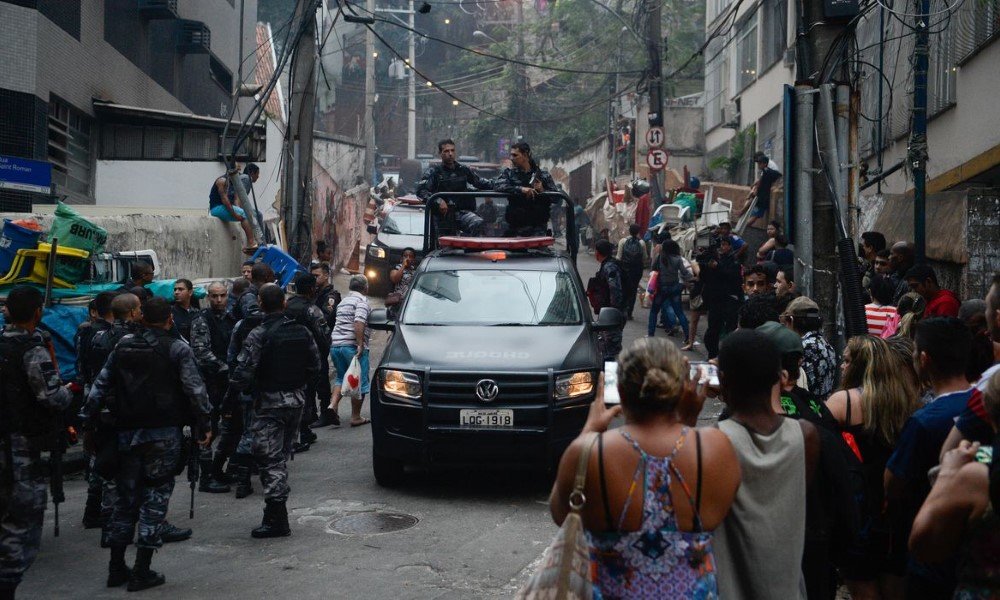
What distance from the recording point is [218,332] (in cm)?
1029

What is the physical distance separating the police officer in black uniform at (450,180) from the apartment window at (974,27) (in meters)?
6.20

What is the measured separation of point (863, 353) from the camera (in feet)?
16.3

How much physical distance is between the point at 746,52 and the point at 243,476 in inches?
970

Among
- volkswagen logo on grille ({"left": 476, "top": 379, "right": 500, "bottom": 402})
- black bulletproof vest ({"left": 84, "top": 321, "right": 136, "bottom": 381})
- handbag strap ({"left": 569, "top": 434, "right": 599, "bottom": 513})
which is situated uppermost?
black bulletproof vest ({"left": 84, "top": 321, "right": 136, "bottom": 381})

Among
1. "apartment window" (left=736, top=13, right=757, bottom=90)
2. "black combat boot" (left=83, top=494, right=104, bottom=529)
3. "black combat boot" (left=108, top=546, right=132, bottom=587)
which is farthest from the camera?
"apartment window" (left=736, top=13, right=757, bottom=90)

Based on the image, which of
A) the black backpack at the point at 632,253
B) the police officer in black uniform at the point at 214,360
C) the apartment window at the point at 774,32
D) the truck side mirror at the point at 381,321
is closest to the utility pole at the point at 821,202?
the truck side mirror at the point at 381,321

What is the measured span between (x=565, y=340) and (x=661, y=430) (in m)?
5.74

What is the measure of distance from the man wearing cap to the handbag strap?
336cm

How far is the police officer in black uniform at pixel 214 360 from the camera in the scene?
8836 mm

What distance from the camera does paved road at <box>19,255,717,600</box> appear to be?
6648 mm

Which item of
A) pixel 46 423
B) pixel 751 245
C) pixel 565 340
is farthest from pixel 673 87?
pixel 46 423

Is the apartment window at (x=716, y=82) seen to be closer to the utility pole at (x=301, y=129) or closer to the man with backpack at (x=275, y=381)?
the utility pole at (x=301, y=129)

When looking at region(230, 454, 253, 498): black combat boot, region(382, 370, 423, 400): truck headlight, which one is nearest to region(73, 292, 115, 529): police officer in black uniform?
region(230, 454, 253, 498): black combat boot

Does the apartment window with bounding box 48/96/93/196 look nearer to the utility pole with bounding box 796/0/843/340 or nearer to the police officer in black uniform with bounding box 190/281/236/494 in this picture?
the police officer in black uniform with bounding box 190/281/236/494
